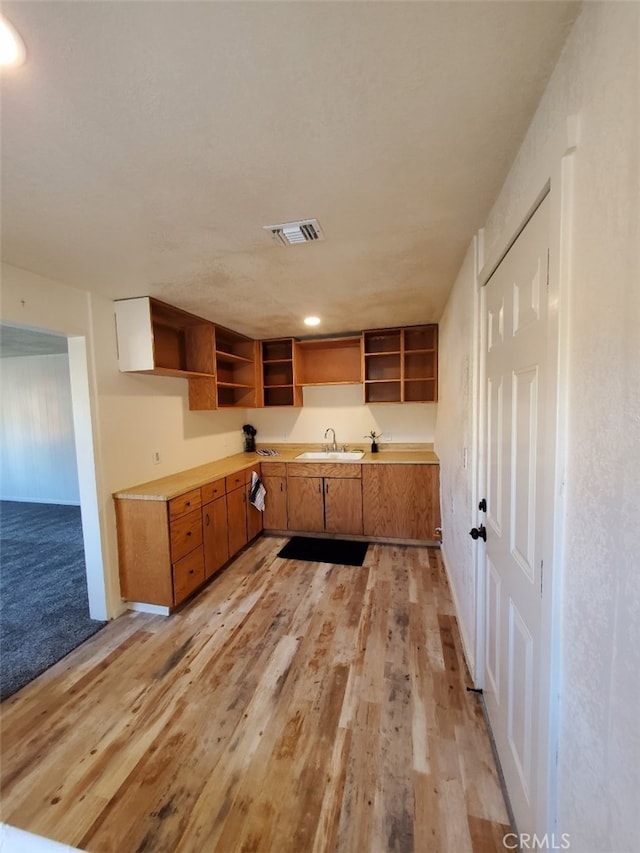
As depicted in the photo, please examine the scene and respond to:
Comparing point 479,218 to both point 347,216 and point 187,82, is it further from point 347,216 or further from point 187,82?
point 187,82

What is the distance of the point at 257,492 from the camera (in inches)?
145

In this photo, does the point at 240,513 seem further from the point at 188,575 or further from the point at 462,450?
the point at 462,450

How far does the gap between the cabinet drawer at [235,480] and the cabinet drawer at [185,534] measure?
1.62 feet

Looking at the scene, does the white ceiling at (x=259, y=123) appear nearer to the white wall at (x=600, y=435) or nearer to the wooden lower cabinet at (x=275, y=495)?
the white wall at (x=600, y=435)

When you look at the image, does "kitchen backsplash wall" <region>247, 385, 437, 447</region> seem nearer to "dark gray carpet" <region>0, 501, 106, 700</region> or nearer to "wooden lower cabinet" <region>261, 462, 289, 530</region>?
"wooden lower cabinet" <region>261, 462, 289, 530</region>

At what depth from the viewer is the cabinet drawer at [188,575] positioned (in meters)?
2.46

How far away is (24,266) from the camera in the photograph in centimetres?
190

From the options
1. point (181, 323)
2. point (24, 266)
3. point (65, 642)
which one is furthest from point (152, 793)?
point (181, 323)

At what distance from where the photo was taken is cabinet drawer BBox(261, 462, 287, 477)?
3.79 meters

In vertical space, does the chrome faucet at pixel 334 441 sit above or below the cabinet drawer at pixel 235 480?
above

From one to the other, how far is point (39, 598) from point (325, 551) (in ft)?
8.18

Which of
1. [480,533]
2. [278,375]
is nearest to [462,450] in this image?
[480,533]

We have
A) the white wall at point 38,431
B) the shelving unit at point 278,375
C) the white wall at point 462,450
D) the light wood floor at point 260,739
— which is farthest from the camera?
the white wall at point 38,431

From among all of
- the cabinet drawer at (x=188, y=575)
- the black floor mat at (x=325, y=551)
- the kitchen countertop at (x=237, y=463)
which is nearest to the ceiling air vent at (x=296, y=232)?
the kitchen countertop at (x=237, y=463)
